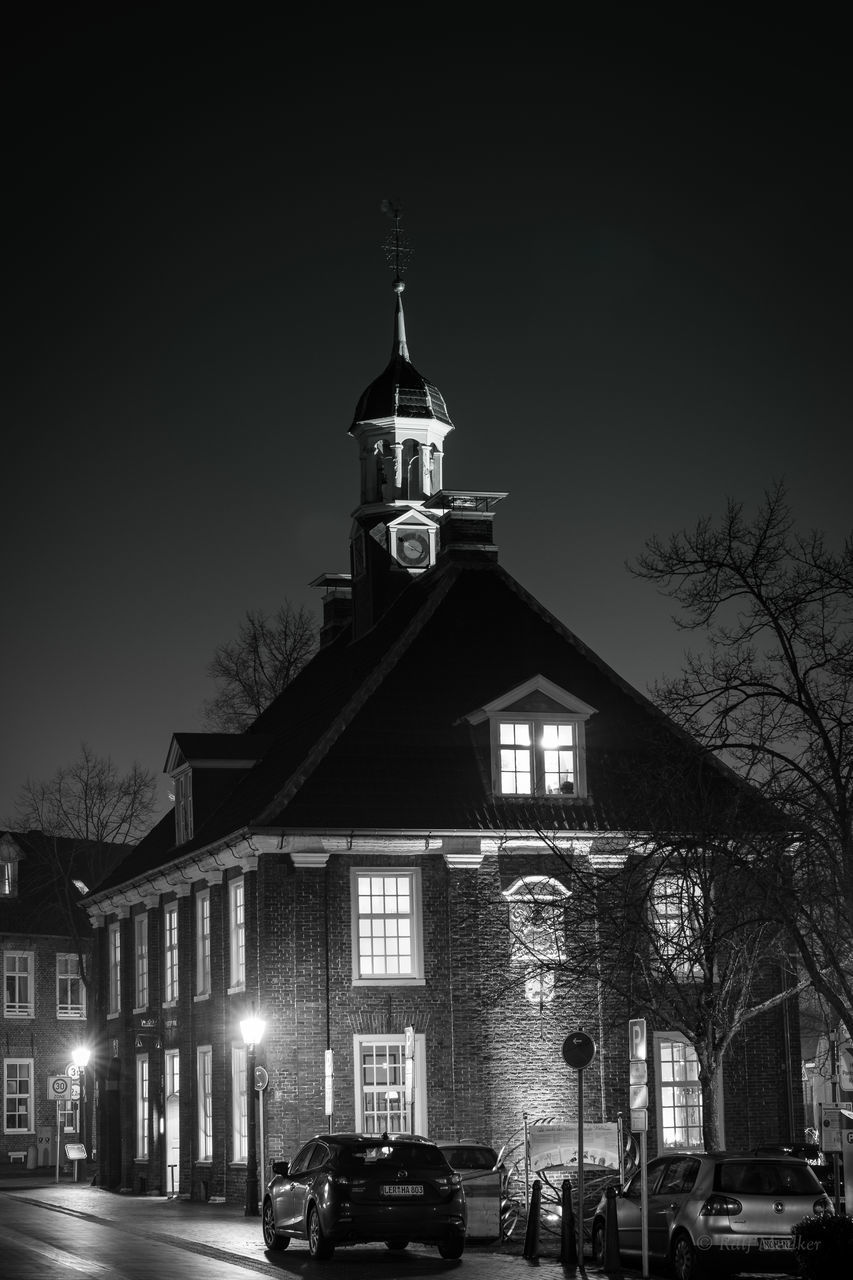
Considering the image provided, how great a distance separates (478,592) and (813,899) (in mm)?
17994

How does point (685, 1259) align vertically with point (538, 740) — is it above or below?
below

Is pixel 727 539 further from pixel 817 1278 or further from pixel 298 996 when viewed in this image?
pixel 298 996

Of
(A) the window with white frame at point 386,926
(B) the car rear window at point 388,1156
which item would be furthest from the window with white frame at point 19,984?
(B) the car rear window at point 388,1156

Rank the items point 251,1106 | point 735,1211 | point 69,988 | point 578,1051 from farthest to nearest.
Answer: point 69,988 < point 251,1106 < point 578,1051 < point 735,1211

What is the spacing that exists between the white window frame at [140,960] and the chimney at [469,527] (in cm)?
1171

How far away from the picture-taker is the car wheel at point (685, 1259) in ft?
69.9

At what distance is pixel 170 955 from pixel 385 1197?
65.8 feet

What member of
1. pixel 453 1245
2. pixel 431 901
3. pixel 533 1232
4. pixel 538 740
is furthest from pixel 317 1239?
pixel 538 740

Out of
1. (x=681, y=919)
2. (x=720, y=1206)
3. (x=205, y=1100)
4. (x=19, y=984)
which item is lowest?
(x=205, y=1100)

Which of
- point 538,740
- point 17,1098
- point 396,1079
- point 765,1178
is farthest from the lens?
point 17,1098

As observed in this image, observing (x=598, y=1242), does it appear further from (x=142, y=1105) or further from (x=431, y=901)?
(x=142, y=1105)

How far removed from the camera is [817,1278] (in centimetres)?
1761

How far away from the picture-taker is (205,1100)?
133 feet

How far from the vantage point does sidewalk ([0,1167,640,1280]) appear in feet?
80.1
